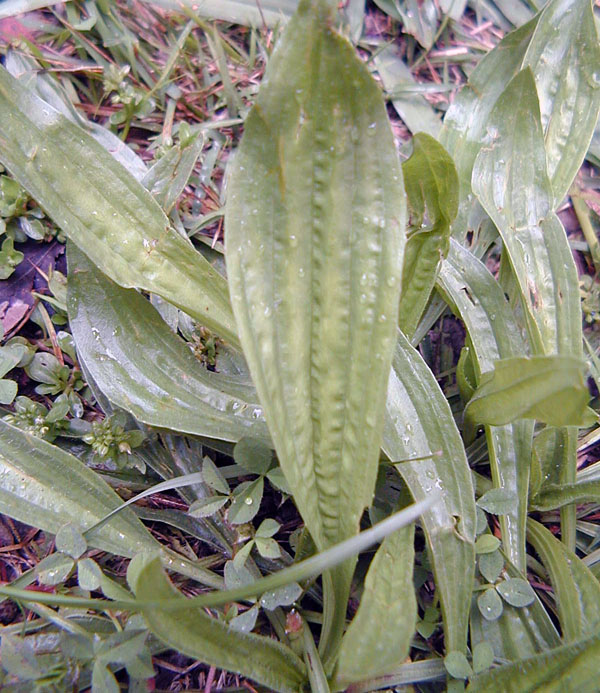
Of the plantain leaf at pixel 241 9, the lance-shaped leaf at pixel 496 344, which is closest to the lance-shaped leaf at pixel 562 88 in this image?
the lance-shaped leaf at pixel 496 344

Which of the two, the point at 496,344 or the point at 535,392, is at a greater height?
the point at 535,392

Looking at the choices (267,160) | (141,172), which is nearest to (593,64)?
(267,160)

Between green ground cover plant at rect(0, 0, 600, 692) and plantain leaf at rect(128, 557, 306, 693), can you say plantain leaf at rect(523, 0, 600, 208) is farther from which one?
plantain leaf at rect(128, 557, 306, 693)

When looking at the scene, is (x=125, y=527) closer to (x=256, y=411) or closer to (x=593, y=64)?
(x=256, y=411)

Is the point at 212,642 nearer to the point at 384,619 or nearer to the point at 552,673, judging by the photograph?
the point at 384,619

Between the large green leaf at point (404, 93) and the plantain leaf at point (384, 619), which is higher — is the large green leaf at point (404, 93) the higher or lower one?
the higher one

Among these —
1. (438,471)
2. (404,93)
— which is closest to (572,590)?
(438,471)

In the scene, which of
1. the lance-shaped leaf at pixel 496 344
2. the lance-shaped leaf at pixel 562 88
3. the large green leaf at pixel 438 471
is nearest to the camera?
Result: the large green leaf at pixel 438 471

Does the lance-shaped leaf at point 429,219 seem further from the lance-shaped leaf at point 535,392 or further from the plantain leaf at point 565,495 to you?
the plantain leaf at point 565,495

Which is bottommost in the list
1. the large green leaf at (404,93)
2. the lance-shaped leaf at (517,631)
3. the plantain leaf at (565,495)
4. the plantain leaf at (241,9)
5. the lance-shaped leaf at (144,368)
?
the lance-shaped leaf at (517,631)
